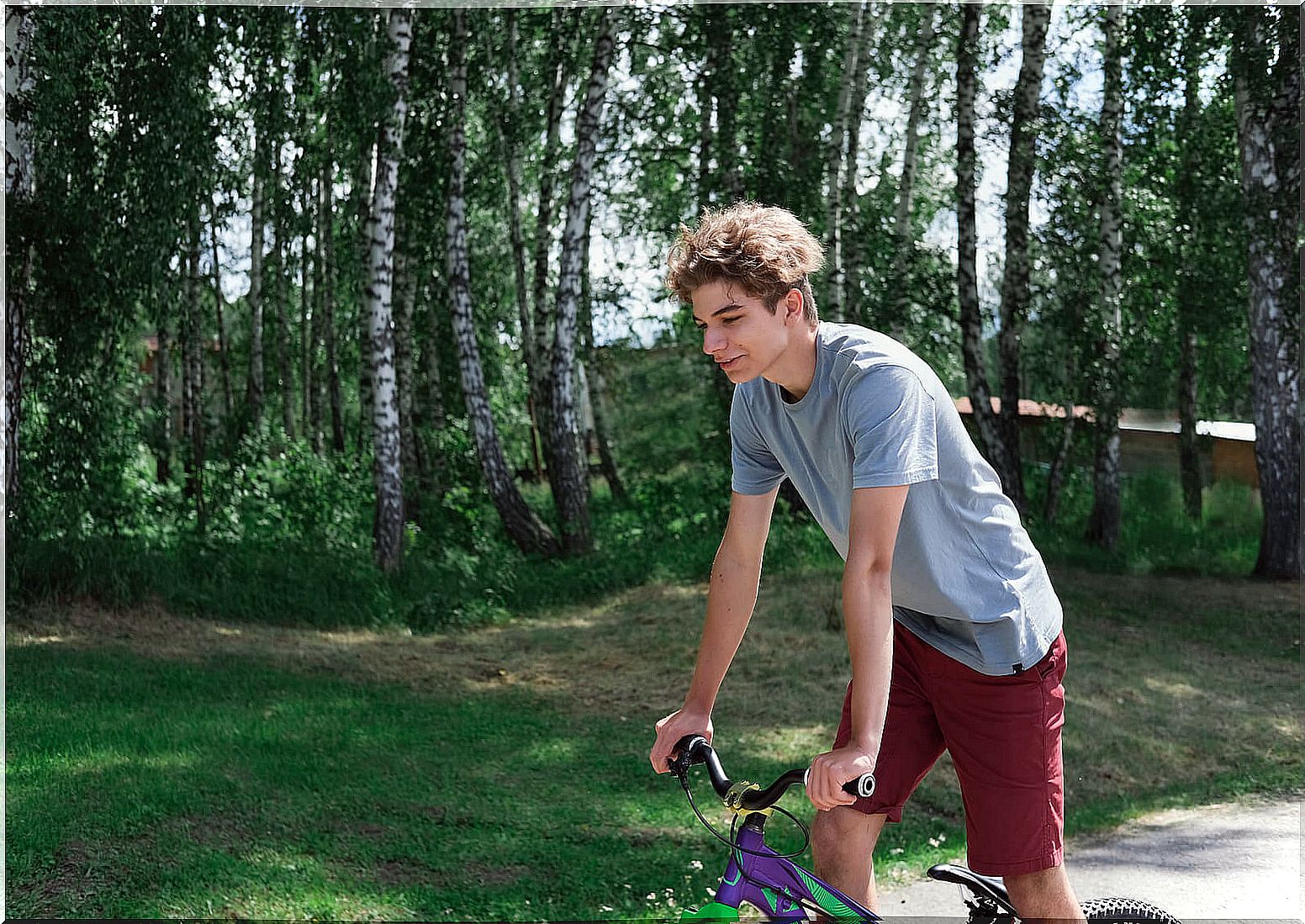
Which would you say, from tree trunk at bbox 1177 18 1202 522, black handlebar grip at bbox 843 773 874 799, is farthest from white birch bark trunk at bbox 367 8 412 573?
black handlebar grip at bbox 843 773 874 799

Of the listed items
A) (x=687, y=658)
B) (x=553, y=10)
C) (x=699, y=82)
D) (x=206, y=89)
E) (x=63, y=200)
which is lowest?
(x=687, y=658)

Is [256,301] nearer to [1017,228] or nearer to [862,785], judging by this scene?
[1017,228]

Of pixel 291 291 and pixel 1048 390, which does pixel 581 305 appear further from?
pixel 291 291

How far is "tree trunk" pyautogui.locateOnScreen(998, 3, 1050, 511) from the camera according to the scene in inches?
512

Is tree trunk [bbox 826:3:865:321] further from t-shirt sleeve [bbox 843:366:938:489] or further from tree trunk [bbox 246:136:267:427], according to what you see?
t-shirt sleeve [bbox 843:366:938:489]

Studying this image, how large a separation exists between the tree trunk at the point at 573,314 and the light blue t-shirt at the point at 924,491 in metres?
10.9

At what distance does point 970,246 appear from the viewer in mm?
13297

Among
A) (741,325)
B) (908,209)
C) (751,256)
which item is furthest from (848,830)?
(908,209)

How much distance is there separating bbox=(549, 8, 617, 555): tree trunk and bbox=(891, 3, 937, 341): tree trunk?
12.4ft

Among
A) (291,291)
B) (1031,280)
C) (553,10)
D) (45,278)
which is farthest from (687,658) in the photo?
(291,291)

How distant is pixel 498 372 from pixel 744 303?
20371 mm

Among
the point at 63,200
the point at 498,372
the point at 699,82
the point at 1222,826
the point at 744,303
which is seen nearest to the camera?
the point at 744,303

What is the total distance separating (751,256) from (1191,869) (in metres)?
4.02

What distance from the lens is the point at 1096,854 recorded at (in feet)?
18.0
